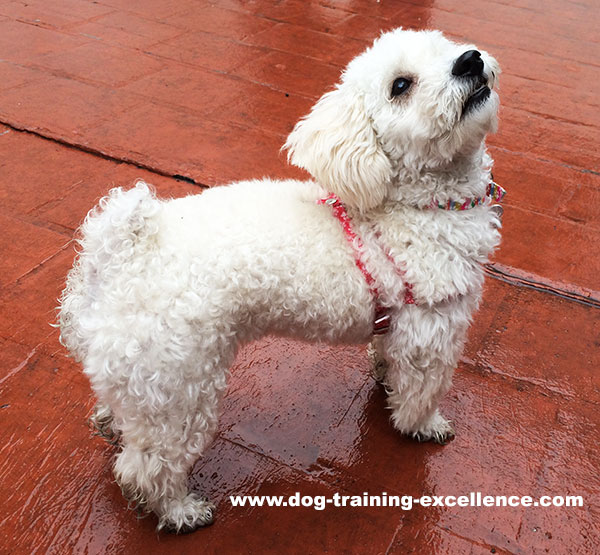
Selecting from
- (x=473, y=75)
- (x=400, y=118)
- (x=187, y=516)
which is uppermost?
(x=473, y=75)

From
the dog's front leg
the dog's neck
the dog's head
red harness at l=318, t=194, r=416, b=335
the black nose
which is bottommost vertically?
the dog's front leg

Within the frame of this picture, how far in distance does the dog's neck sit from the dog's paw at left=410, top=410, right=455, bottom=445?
0.80 m

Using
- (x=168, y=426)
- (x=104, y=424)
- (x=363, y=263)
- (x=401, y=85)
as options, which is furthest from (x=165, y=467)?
(x=401, y=85)

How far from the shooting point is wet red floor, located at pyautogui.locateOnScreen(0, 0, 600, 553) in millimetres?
1958

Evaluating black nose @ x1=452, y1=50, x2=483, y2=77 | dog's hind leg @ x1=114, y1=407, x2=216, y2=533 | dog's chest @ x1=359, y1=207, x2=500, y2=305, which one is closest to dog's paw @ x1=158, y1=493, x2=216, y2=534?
dog's hind leg @ x1=114, y1=407, x2=216, y2=533

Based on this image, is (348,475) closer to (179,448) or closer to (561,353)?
(179,448)

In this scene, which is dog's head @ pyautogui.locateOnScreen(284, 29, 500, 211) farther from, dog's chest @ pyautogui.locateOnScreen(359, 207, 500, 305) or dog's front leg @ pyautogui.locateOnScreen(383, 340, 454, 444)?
dog's front leg @ pyautogui.locateOnScreen(383, 340, 454, 444)

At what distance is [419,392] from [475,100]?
3.17 feet

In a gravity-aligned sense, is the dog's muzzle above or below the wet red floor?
above

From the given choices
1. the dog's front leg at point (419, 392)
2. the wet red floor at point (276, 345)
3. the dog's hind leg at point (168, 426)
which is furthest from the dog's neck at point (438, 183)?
the wet red floor at point (276, 345)

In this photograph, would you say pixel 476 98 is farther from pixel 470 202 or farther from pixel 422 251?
pixel 422 251

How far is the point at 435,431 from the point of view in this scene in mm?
2186

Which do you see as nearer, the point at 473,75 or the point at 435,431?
the point at 473,75

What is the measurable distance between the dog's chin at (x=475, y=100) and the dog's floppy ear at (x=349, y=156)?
0.87 feet
